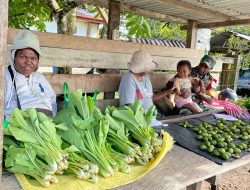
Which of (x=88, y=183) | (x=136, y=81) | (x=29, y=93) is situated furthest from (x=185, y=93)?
(x=88, y=183)

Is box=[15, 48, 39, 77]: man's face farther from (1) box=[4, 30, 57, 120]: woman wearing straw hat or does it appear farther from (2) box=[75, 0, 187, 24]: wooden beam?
(2) box=[75, 0, 187, 24]: wooden beam

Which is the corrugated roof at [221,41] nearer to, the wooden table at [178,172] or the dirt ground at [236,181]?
the dirt ground at [236,181]

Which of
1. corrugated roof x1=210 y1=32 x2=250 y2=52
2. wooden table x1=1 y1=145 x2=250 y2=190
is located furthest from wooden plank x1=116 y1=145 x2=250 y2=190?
corrugated roof x1=210 y1=32 x2=250 y2=52

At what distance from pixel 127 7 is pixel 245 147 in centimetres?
309

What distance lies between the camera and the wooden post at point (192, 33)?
6.07 meters

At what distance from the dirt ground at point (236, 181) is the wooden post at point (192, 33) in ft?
9.19

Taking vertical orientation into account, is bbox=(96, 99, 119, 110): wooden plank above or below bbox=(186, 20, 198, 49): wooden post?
below

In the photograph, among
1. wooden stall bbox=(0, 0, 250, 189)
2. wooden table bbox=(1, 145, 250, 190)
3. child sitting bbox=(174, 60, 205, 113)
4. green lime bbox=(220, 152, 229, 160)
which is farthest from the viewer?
child sitting bbox=(174, 60, 205, 113)

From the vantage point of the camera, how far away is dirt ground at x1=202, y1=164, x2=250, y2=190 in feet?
14.4

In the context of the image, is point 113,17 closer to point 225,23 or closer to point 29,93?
point 29,93

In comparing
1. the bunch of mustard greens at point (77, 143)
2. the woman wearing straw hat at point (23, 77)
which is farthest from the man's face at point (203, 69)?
the bunch of mustard greens at point (77, 143)

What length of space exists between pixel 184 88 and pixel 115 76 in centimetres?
126

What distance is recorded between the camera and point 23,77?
294 cm

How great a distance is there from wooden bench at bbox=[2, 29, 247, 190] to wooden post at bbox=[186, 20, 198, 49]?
2.65ft
